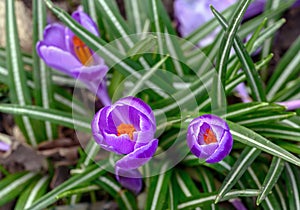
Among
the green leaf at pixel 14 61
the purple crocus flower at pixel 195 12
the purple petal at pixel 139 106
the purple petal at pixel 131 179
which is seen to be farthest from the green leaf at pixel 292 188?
the green leaf at pixel 14 61

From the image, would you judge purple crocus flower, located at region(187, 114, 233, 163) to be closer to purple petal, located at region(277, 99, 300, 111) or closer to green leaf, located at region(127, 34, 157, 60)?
green leaf, located at region(127, 34, 157, 60)

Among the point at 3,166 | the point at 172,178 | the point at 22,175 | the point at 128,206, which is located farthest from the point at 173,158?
the point at 3,166

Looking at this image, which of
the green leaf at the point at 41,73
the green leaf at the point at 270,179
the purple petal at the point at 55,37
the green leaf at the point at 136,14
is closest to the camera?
the green leaf at the point at 270,179

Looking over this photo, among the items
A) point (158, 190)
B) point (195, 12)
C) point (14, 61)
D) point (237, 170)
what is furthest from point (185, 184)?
point (195, 12)

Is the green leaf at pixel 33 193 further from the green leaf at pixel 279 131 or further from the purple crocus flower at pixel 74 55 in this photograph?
the green leaf at pixel 279 131

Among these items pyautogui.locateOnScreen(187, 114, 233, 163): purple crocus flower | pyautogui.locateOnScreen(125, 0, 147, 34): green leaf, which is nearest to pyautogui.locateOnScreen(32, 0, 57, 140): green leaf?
pyautogui.locateOnScreen(125, 0, 147, 34): green leaf

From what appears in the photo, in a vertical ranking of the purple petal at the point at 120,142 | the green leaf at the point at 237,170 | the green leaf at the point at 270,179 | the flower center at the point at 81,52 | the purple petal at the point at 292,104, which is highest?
the flower center at the point at 81,52

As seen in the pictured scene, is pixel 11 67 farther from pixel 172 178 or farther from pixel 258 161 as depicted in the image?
pixel 258 161
